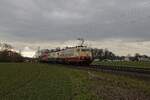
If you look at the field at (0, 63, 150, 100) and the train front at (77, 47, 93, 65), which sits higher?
the train front at (77, 47, 93, 65)

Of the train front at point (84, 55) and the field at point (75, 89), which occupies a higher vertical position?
the train front at point (84, 55)

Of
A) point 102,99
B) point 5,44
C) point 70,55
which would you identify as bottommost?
point 102,99

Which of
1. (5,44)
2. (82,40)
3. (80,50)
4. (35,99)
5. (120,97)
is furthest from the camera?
(5,44)

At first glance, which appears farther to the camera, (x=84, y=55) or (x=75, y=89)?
(x=84, y=55)

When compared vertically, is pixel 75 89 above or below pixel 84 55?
below

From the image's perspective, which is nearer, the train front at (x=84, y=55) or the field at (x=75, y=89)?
the field at (x=75, y=89)

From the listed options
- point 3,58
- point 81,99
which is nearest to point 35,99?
point 81,99

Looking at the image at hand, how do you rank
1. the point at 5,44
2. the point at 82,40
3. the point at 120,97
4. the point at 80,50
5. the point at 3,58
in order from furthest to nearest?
the point at 5,44
the point at 3,58
the point at 82,40
the point at 80,50
the point at 120,97

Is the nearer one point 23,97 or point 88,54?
point 23,97

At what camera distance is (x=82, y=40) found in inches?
3147

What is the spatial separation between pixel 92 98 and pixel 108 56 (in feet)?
537

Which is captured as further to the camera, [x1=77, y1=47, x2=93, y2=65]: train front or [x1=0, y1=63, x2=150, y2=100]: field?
[x1=77, y1=47, x2=93, y2=65]: train front

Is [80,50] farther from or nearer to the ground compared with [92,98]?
farther from the ground

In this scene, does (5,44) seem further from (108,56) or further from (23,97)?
(23,97)
